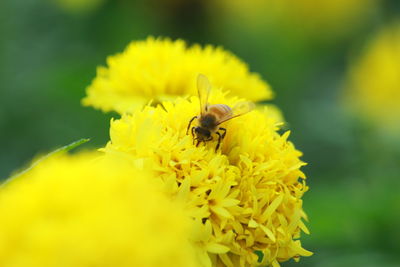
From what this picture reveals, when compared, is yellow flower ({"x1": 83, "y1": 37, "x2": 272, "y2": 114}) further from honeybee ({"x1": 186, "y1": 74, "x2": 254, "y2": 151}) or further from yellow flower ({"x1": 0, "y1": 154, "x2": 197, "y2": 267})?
yellow flower ({"x1": 0, "y1": 154, "x2": 197, "y2": 267})

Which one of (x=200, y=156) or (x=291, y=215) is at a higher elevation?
(x=200, y=156)

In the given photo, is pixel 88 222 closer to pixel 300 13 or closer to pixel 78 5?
pixel 78 5

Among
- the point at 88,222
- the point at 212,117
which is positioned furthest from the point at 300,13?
the point at 88,222

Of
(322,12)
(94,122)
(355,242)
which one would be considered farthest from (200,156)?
(322,12)

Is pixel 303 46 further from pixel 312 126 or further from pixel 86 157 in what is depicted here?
pixel 86 157

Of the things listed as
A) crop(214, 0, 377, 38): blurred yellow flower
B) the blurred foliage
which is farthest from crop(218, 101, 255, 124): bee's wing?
crop(214, 0, 377, 38): blurred yellow flower

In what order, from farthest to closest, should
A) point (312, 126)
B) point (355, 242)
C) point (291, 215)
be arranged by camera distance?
1. point (312, 126)
2. point (355, 242)
3. point (291, 215)
